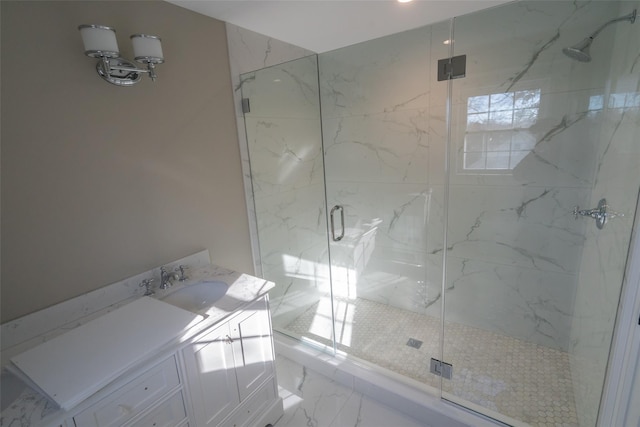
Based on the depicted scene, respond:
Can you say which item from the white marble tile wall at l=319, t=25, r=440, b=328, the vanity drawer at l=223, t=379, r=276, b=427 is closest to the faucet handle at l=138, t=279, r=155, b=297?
the vanity drawer at l=223, t=379, r=276, b=427

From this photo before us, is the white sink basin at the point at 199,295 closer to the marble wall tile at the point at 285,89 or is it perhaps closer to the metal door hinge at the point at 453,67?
the marble wall tile at the point at 285,89

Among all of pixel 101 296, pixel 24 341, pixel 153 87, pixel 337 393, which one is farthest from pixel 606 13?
pixel 24 341

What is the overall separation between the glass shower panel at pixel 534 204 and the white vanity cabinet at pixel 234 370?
1.09 m

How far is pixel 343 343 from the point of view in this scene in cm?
241

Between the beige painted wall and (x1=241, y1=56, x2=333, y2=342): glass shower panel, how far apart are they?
0.31 m

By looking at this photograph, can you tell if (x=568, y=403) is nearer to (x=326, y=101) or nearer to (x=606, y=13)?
(x=606, y=13)

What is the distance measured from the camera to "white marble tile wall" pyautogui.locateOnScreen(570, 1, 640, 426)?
4.17ft

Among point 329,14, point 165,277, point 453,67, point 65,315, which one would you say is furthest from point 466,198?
point 65,315

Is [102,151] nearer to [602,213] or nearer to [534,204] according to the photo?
[602,213]

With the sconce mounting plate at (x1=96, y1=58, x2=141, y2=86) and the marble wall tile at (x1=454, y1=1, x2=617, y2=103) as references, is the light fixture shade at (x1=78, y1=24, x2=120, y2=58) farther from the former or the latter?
the marble wall tile at (x1=454, y1=1, x2=617, y2=103)

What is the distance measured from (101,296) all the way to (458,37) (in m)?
2.65

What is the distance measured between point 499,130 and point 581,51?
1.89 feet

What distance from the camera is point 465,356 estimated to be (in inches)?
87.9

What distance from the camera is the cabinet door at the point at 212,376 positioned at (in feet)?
4.34
